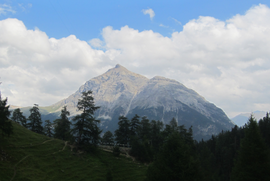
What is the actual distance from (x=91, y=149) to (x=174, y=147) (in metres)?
40.8

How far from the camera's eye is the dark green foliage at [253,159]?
105 ft

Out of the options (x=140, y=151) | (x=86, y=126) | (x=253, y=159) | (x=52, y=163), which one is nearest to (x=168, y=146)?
(x=253, y=159)

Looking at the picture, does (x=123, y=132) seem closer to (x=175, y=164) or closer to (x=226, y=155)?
(x=175, y=164)

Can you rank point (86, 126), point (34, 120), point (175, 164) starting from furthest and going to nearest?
point (34, 120), point (86, 126), point (175, 164)

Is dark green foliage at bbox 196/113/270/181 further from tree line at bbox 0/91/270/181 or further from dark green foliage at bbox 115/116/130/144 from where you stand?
dark green foliage at bbox 115/116/130/144

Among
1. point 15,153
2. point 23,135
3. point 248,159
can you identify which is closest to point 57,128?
point 23,135

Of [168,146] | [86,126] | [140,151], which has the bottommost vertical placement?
[140,151]

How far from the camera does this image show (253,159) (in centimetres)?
3400

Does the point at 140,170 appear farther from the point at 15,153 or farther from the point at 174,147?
the point at 15,153

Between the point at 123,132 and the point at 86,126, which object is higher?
the point at 86,126

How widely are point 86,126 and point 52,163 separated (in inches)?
640

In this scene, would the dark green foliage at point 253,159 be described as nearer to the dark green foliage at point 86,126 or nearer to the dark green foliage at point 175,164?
the dark green foliage at point 175,164

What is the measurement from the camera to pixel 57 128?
9169 centimetres

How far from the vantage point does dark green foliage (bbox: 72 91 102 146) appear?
67125mm
